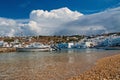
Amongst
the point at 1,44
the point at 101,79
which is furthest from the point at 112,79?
the point at 1,44

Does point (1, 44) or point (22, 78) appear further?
point (1, 44)

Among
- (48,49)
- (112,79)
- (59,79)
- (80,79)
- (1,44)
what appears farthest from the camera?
(1,44)

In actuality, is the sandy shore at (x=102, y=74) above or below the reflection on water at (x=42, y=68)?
above

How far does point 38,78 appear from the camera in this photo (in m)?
26.4

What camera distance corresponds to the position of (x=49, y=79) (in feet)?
83.3

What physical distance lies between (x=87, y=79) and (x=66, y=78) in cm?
417

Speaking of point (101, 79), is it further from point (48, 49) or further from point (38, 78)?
point (48, 49)

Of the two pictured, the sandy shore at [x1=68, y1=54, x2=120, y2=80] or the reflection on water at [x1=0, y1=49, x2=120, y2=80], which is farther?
the reflection on water at [x1=0, y1=49, x2=120, y2=80]

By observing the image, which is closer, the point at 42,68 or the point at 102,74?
the point at 102,74

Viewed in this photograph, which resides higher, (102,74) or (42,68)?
(102,74)

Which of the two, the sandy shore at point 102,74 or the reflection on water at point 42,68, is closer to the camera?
the sandy shore at point 102,74

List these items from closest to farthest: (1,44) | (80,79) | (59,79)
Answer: (80,79) < (59,79) < (1,44)

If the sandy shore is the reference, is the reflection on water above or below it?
below

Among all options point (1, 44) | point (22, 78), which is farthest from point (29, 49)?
point (22, 78)
